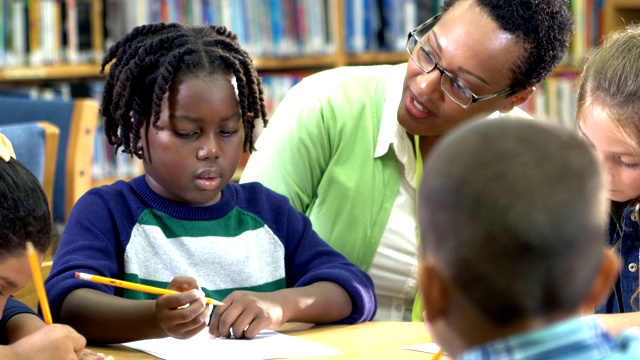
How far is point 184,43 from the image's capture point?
59.2 inches

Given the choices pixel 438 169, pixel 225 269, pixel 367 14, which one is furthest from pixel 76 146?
pixel 438 169

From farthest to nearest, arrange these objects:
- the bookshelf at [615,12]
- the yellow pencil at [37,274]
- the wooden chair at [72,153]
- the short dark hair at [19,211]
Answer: the bookshelf at [615,12] → the wooden chair at [72,153] → the short dark hair at [19,211] → the yellow pencil at [37,274]

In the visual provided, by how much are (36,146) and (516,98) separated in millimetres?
1140

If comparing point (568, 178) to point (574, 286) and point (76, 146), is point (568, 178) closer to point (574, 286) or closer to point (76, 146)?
point (574, 286)

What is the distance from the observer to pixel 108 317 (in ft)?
4.16

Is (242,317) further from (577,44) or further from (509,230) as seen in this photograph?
(577,44)

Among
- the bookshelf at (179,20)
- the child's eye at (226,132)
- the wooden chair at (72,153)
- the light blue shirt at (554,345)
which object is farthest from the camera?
the bookshelf at (179,20)

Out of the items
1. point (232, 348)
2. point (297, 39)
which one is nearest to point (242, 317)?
point (232, 348)

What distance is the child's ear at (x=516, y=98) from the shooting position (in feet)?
5.82

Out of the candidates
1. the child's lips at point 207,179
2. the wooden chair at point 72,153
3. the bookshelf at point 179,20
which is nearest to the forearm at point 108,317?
the child's lips at point 207,179

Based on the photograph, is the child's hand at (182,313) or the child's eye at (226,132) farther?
the child's eye at (226,132)

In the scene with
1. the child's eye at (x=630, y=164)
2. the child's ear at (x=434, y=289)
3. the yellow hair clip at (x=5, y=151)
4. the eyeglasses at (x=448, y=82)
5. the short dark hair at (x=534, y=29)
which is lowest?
the child's eye at (x=630, y=164)

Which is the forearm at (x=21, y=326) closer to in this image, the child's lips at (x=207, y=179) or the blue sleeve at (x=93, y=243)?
the blue sleeve at (x=93, y=243)

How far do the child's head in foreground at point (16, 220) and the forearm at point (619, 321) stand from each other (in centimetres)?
75
